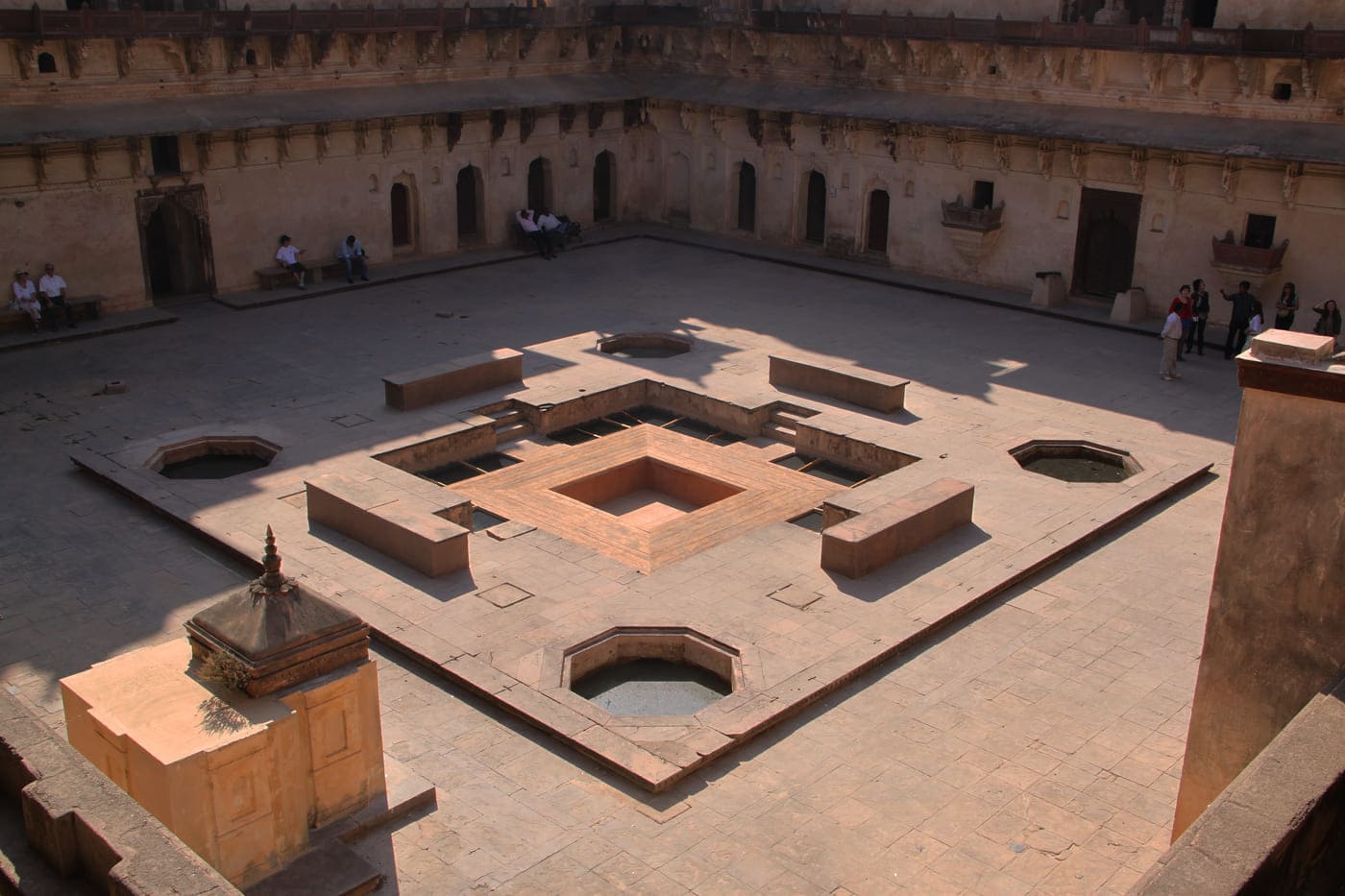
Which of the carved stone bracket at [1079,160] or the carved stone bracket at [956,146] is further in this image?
the carved stone bracket at [956,146]

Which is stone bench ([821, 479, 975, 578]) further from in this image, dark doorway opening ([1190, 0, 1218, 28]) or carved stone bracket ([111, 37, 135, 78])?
carved stone bracket ([111, 37, 135, 78])

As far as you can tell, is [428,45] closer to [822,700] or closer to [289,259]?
[289,259]

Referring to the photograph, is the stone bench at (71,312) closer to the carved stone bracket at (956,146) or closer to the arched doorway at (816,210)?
the arched doorway at (816,210)

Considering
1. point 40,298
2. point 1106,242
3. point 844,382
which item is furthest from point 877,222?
point 40,298

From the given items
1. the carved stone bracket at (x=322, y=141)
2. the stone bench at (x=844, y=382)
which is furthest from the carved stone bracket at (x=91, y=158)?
the stone bench at (x=844, y=382)

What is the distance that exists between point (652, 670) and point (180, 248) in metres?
16.8

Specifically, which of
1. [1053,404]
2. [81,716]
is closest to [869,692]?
[81,716]

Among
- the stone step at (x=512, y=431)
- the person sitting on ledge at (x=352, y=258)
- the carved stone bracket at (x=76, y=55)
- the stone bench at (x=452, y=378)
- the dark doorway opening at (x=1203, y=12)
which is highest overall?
the dark doorway opening at (x=1203, y=12)

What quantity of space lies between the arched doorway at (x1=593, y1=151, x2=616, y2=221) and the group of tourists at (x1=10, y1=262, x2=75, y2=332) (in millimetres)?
13482

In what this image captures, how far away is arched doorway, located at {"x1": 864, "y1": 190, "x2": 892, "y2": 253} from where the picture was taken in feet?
94.5

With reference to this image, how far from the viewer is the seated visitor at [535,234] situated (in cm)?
2956

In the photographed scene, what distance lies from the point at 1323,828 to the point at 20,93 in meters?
22.9

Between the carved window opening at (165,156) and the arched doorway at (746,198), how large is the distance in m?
12.9

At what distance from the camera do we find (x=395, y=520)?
47.1ft
